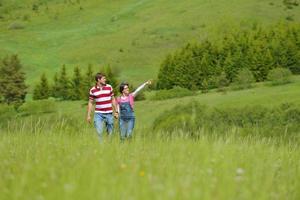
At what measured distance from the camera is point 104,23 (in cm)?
12312

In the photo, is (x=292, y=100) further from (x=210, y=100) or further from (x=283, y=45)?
(x=283, y=45)

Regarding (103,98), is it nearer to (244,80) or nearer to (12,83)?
(244,80)

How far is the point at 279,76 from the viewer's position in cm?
7169

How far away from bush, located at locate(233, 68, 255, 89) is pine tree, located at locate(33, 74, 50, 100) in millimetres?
24899

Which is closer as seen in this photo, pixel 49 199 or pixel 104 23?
pixel 49 199

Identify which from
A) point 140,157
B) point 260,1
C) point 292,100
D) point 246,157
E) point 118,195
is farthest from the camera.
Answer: point 260,1

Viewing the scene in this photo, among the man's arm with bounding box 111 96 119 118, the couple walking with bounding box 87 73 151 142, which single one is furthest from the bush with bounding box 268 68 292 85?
the couple walking with bounding box 87 73 151 142

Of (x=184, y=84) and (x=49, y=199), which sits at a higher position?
(x=49, y=199)

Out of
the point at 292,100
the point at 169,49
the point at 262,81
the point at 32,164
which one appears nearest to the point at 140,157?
the point at 32,164

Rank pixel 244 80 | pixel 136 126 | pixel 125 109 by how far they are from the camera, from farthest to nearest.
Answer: pixel 244 80 < pixel 136 126 < pixel 125 109

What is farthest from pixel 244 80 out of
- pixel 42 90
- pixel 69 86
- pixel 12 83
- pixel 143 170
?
pixel 143 170

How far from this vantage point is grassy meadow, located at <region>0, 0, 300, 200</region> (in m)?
5.88

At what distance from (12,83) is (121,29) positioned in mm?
35324

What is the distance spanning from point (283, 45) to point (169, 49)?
24827 mm
